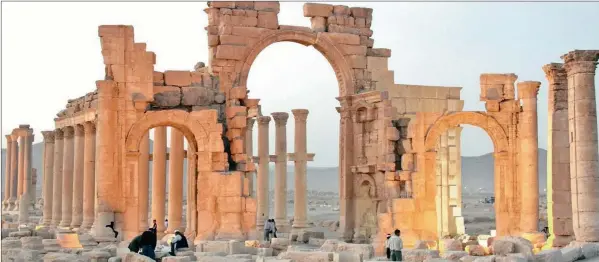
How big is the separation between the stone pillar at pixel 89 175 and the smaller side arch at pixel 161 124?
3.17m

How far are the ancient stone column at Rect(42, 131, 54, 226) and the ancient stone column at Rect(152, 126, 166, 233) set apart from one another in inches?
298

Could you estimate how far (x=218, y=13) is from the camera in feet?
103

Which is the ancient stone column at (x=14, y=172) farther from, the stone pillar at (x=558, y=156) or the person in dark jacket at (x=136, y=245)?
the stone pillar at (x=558, y=156)

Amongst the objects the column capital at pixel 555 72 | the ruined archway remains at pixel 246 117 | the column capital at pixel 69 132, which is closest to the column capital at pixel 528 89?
the ruined archway remains at pixel 246 117

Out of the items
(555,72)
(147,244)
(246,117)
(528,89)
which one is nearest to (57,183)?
(246,117)

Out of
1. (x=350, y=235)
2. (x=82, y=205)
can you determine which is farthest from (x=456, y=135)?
(x=82, y=205)

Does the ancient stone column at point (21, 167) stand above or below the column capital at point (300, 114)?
below

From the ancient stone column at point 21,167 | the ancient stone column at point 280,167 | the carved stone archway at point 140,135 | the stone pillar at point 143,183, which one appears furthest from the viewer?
the ancient stone column at point 21,167

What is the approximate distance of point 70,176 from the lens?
34.9 metres

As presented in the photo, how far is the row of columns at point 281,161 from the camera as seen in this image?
Result: 38094 mm

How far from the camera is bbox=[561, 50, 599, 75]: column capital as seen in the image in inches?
925

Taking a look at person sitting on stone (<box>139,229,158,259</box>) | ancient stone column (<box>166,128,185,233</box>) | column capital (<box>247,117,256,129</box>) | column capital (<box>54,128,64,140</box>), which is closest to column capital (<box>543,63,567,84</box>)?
person sitting on stone (<box>139,229,158,259</box>)

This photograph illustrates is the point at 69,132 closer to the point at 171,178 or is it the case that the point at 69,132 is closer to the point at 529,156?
the point at 171,178

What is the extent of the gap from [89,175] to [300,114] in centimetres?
941
